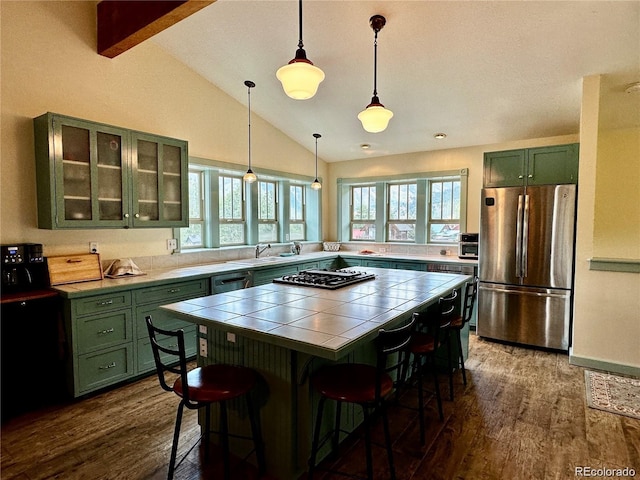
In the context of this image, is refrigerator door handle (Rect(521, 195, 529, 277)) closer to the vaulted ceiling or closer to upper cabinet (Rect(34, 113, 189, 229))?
the vaulted ceiling

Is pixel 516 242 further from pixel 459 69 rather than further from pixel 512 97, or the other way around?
pixel 459 69

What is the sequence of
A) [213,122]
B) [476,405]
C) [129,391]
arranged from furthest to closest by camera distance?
[213,122] → [129,391] → [476,405]

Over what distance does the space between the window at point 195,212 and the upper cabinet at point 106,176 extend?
66 centimetres

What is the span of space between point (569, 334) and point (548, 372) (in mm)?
707

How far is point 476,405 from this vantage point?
2656mm

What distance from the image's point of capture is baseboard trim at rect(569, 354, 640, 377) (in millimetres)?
3238

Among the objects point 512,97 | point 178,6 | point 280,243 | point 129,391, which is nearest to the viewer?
point 178,6

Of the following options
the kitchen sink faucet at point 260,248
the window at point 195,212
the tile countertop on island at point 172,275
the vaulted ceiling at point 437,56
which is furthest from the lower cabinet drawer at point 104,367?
the vaulted ceiling at point 437,56

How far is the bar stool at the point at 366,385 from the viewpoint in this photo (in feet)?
5.49

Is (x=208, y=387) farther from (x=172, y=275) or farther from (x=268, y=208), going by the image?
(x=268, y=208)

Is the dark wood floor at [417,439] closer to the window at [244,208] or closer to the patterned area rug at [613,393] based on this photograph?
the patterned area rug at [613,393]

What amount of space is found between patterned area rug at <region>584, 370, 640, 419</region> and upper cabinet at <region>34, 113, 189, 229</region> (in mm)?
3971

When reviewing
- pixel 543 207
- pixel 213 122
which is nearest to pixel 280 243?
pixel 213 122

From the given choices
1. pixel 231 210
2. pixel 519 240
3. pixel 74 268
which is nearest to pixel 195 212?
pixel 231 210
